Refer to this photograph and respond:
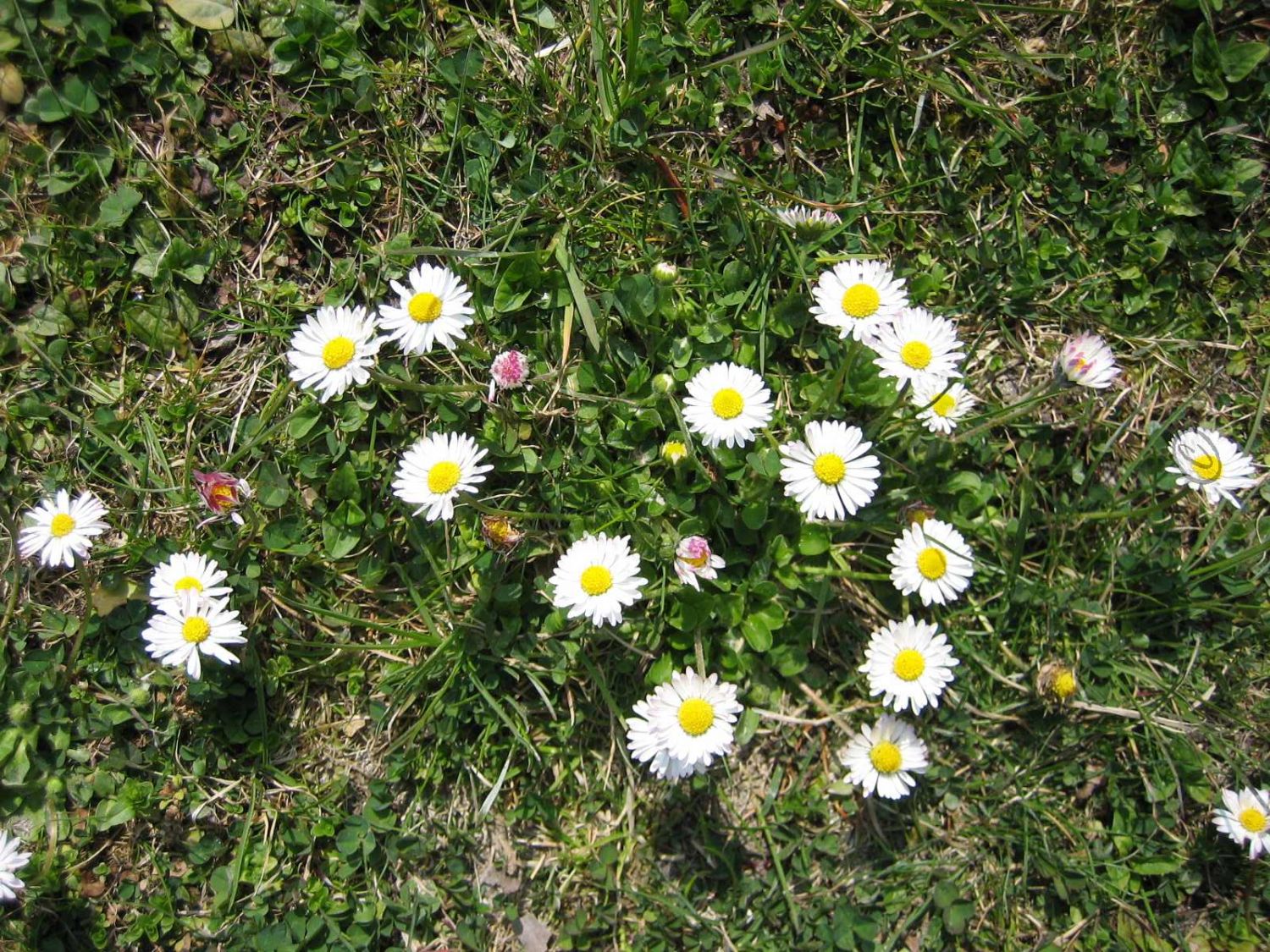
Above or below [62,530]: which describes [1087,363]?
above

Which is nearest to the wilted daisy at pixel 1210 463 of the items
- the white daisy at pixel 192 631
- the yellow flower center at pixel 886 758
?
the yellow flower center at pixel 886 758

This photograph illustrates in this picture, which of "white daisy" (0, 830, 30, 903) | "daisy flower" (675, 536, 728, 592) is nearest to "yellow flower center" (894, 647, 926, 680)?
"daisy flower" (675, 536, 728, 592)

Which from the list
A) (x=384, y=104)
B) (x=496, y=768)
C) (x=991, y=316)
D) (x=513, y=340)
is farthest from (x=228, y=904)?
(x=991, y=316)

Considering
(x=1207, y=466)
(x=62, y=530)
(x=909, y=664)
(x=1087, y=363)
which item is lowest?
(x=909, y=664)

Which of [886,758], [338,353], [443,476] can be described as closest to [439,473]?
[443,476]

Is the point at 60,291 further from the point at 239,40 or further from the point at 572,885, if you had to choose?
the point at 572,885

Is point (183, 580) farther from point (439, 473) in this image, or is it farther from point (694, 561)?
point (694, 561)
